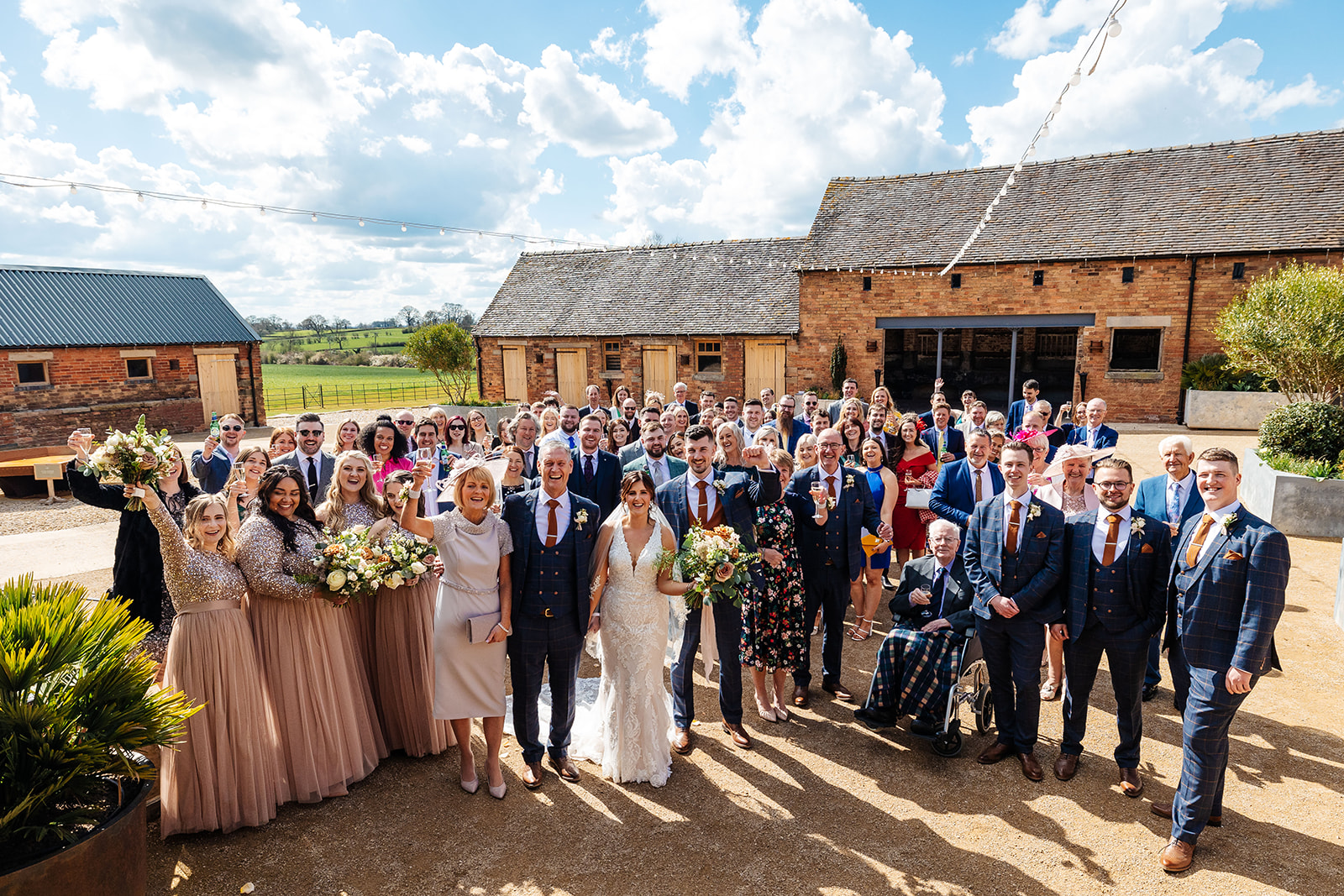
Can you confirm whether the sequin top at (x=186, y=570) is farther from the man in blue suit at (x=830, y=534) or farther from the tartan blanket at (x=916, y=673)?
the tartan blanket at (x=916, y=673)

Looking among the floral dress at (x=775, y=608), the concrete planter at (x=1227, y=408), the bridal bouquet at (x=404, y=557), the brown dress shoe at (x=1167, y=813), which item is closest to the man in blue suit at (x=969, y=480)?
the floral dress at (x=775, y=608)

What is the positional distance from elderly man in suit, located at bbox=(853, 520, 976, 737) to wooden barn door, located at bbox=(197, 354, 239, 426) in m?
23.5

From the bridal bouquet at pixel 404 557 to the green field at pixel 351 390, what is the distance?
96.0ft

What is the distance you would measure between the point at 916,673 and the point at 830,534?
44.7 inches

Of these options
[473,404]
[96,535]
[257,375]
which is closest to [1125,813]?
[96,535]

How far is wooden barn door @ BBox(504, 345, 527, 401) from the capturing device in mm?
26109

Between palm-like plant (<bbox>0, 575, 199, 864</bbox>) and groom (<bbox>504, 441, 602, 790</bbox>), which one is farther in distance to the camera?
groom (<bbox>504, 441, 602, 790</bbox>)

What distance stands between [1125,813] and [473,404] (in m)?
23.6

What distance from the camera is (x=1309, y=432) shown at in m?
10.3

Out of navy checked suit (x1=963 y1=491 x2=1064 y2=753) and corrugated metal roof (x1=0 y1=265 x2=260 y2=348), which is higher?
corrugated metal roof (x1=0 y1=265 x2=260 y2=348)

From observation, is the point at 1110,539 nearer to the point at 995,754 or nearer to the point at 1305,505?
the point at 995,754

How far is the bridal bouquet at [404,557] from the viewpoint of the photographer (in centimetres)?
426

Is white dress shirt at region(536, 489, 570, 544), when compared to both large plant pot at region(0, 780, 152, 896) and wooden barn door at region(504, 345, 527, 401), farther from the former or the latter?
wooden barn door at region(504, 345, 527, 401)

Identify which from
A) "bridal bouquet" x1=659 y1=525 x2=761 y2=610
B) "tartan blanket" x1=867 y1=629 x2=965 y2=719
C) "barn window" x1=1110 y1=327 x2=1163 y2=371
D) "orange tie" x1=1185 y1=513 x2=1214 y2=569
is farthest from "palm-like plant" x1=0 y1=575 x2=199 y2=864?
"barn window" x1=1110 y1=327 x2=1163 y2=371
